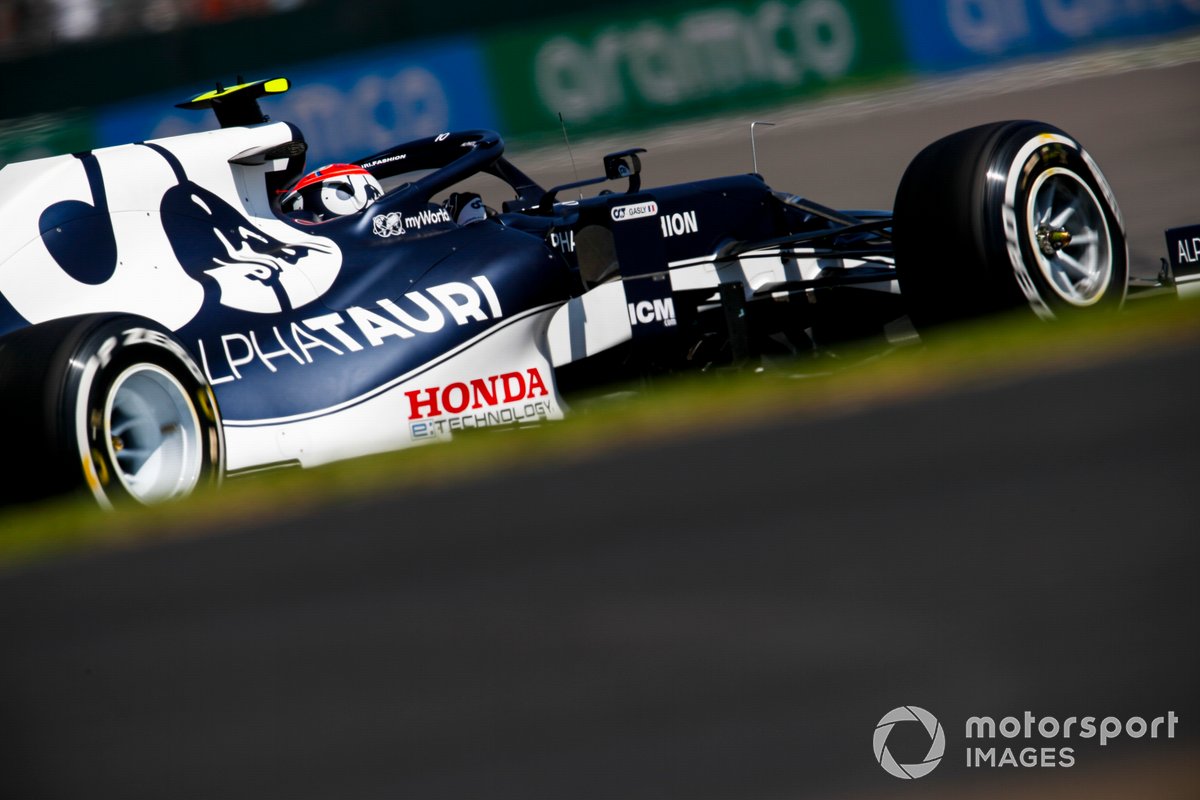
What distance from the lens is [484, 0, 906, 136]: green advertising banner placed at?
1269cm

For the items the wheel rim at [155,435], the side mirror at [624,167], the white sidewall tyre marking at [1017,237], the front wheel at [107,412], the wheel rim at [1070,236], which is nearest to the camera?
the front wheel at [107,412]

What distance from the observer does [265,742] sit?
182 centimetres

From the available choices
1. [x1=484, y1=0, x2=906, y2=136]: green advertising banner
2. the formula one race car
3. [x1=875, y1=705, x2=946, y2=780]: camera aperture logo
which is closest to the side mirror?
the formula one race car

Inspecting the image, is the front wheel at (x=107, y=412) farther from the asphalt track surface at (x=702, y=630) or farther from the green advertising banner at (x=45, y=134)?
the green advertising banner at (x=45, y=134)

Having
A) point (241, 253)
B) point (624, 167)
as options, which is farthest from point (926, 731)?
point (624, 167)

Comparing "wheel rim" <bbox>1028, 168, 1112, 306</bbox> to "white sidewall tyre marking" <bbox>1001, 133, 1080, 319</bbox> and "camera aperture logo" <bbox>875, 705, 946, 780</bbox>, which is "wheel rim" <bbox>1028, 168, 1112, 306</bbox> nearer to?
"white sidewall tyre marking" <bbox>1001, 133, 1080, 319</bbox>

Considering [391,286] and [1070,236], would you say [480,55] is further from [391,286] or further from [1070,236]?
[1070,236]

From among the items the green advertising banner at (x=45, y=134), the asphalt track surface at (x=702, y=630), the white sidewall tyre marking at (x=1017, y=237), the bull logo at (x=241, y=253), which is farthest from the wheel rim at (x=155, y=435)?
the green advertising banner at (x=45, y=134)

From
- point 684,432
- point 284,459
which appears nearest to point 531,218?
point 284,459

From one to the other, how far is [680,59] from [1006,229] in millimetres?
9100

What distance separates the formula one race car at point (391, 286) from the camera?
340 centimetres

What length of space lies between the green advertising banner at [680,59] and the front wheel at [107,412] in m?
9.82

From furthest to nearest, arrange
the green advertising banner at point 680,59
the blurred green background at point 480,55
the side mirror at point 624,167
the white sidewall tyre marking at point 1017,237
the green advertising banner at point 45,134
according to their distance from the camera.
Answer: the green advertising banner at point 45,134, the green advertising banner at point 680,59, the blurred green background at point 480,55, the side mirror at point 624,167, the white sidewall tyre marking at point 1017,237

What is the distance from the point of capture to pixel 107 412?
10.4 ft
